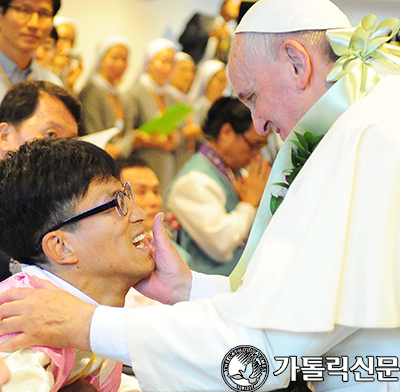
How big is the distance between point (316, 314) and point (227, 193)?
285 cm

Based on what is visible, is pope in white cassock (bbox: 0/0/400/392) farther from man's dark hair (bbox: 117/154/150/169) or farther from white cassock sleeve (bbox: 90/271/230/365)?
man's dark hair (bbox: 117/154/150/169)

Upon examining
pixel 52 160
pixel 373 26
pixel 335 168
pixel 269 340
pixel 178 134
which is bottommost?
pixel 178 134

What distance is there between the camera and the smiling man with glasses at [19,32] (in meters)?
3.76

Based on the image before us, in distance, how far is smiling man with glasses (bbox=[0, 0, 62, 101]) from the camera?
3758mm

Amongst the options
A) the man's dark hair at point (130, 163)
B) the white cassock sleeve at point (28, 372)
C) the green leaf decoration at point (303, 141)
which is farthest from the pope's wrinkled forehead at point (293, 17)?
the man's dark hair at point (130, 163)

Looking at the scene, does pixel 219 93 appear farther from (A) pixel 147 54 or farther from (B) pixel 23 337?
(B) pixel 23 337

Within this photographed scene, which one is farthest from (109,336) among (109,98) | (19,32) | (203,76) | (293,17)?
(203,76)

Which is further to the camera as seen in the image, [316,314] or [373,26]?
[373,26]

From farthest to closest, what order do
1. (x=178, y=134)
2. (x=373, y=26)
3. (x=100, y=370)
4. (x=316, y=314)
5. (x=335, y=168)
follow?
(x=178, y=134), (x=100, y=370), (x=373, y=26), (x=335, y=168), (x=316, y=314)

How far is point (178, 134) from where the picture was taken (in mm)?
6266

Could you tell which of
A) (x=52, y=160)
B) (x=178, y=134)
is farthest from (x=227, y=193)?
(x=52, y=160)

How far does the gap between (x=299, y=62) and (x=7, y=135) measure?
4.34 ft

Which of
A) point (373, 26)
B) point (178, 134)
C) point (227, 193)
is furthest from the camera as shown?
point (178, 134)

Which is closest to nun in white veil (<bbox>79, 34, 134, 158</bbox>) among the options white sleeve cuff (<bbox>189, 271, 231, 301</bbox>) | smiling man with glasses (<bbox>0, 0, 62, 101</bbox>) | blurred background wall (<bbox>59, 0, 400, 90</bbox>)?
blurred background wall (<bbox>59, 0, 400, 90</bbox>)
